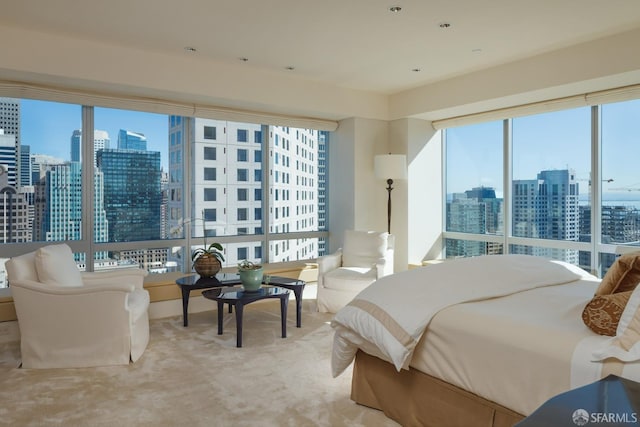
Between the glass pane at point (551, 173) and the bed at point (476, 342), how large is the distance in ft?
7.37

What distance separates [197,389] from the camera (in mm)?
3008

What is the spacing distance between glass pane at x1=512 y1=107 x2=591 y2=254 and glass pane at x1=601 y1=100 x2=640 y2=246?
19cm

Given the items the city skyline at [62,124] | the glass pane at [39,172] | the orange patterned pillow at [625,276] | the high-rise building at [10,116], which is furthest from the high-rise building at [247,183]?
the orange patterned pillow at [625,276]

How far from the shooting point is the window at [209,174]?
5.55 metres

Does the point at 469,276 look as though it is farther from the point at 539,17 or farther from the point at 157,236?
the point at 157,236

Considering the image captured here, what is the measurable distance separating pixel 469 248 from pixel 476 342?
4.33 meters

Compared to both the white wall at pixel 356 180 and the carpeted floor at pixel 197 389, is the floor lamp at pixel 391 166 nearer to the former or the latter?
the white wall at pixel 356 180

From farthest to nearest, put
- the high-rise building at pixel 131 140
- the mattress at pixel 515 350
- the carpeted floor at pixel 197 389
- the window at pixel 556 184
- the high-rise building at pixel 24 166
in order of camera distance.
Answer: the high-rise building at pixel 131 140
the window at pixel 556 184
the high-rise building at pixel 24 166
the carpeted floor at pixel 197 389
the mattress at pixel 515 350

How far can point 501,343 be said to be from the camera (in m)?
2.05

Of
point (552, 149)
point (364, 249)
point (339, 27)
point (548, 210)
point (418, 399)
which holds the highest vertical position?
point (339, 27)

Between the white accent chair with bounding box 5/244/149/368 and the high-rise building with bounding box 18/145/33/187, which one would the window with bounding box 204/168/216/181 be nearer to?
the high-rise building with bounding box 18/145/33/187

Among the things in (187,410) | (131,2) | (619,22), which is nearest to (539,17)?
(619,22)

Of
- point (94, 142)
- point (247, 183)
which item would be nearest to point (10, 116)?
point (94, 142)

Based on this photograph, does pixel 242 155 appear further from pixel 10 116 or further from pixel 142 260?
pixel 10 116
